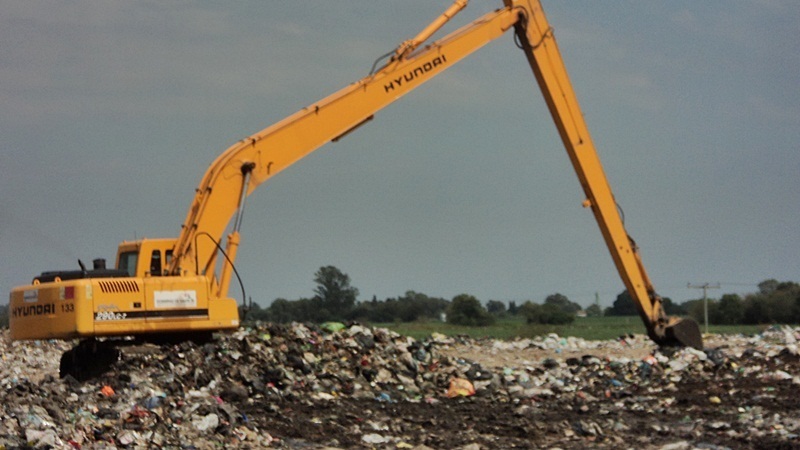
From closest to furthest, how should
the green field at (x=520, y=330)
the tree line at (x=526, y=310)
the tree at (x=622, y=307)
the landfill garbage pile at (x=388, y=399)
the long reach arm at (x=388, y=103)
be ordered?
the landfill garbage pile at (x=388, y=399) → the long reach arm at (x=388, y=103) → the green field at (x=520, y=330) → the tree line at (x=526, y=310) → the tree at (x=622, y=307)

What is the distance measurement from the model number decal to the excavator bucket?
854cm

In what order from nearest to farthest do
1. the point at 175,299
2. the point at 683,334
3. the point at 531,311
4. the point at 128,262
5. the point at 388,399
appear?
the point at 175,299 → the point at 128,262 → the point at 388,399 → the point at 683,334 → the point at 531,311

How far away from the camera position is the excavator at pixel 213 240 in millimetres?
12648

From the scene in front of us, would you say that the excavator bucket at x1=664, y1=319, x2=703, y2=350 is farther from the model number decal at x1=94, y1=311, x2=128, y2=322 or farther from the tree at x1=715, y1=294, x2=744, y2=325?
the tree at x1=715, y1=294, x2=744, y2=325

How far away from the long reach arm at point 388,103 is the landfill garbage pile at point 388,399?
1.05 meters

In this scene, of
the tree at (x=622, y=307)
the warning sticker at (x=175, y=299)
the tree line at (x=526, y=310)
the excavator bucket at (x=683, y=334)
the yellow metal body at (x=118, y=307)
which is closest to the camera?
the yellow metal body at (x=118, y=307)

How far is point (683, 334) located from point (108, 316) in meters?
8.86

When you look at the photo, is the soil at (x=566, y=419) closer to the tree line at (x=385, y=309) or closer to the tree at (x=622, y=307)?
the tree line at (x=385, y=309)

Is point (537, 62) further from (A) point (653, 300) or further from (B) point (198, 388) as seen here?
(B) point (198, 388)

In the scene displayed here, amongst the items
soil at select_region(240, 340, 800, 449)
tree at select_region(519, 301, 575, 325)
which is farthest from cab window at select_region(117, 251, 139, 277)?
tree at select_region(519, 301, 575, 325)

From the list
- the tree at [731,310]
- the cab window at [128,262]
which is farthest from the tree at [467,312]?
the cab window at [128,262]

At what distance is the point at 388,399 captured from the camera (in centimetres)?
1448

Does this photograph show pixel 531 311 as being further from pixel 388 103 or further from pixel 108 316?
pixel 108 316

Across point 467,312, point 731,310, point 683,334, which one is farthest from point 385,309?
point 683,334
